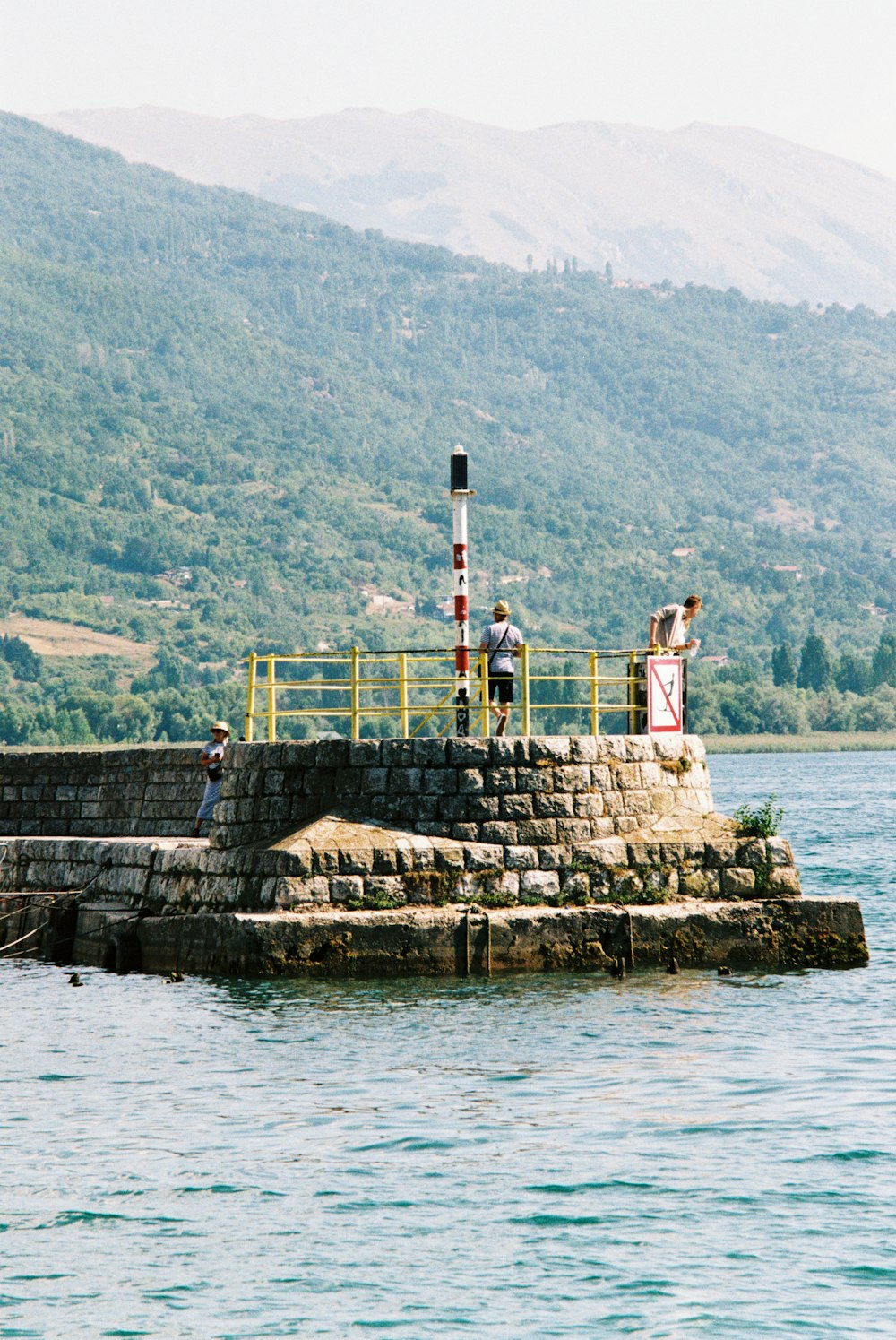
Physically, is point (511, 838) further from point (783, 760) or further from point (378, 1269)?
point (783, 760)

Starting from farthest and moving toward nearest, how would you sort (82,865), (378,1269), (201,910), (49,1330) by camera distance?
(82,865)
(201,910)
(378,1269)
(49,1330)

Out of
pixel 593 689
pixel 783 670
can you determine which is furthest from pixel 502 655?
pixel 783 670

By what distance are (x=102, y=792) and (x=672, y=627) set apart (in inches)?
353

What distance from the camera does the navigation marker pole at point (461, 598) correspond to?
21.2m

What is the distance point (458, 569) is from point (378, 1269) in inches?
408

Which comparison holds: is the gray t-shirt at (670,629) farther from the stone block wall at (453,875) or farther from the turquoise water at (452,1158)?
the turquoise water at (452,1158)

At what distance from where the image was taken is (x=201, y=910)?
2092cm

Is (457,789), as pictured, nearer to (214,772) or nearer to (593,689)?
(593,689)

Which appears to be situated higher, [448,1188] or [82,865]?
[82,865]

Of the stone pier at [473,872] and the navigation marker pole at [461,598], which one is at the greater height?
the navigation marker pole at [461,598]

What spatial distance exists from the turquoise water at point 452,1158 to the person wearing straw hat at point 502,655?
3429 millimetres

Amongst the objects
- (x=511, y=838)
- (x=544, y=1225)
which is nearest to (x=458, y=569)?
(x=511, y=838)

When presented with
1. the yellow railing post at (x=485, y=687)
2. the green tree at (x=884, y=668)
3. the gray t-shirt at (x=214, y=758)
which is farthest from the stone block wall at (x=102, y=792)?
the green tree at (x=884, y=668)

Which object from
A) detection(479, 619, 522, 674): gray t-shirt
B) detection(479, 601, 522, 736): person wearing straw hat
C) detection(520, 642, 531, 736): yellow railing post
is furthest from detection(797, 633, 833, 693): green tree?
detection(520, 642, 531, 736): yellow railing post
